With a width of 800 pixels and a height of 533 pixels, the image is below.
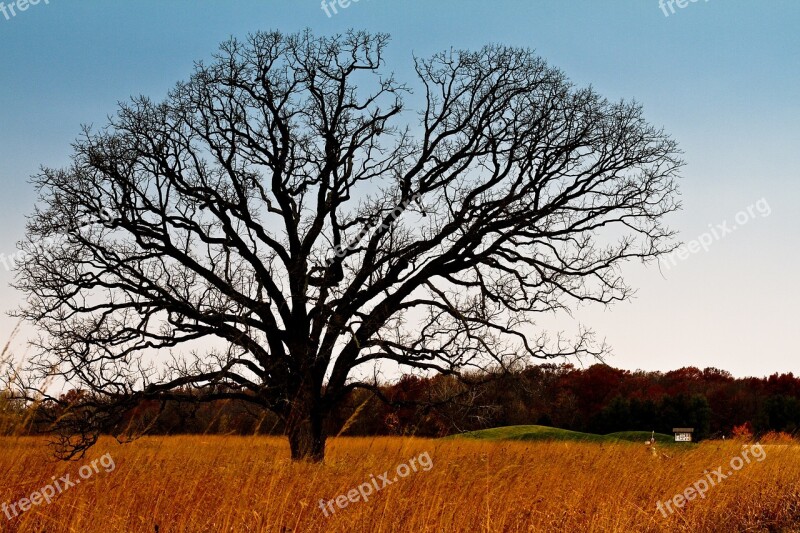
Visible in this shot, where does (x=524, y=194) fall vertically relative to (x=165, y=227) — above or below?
below

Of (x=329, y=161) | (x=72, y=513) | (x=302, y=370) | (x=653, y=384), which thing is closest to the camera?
(x=72, y=513)

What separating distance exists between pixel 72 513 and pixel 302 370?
8.27 meters

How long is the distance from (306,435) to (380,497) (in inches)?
297

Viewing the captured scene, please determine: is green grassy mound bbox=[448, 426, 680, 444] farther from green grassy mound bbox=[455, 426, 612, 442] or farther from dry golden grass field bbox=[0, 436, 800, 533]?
dry golden grass field bbox=[0, 436, 800, 533]

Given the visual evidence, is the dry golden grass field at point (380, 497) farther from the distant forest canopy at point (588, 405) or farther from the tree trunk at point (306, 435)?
the distant forest canopy at point (588, 405)

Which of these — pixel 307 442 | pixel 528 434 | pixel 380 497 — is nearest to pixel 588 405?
pixel 528 434

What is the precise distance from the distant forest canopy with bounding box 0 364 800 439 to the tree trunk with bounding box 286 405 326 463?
5.81 ft

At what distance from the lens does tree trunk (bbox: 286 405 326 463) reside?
14.7m

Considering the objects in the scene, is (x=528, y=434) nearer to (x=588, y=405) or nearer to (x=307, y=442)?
(x=307, y=442)

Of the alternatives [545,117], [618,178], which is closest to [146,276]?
[545,117]

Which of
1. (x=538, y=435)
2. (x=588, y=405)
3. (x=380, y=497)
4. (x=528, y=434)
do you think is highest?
(x=380, y=497)

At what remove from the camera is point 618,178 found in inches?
644

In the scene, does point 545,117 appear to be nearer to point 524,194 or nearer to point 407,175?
point 524,194

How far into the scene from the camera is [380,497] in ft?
25.0
